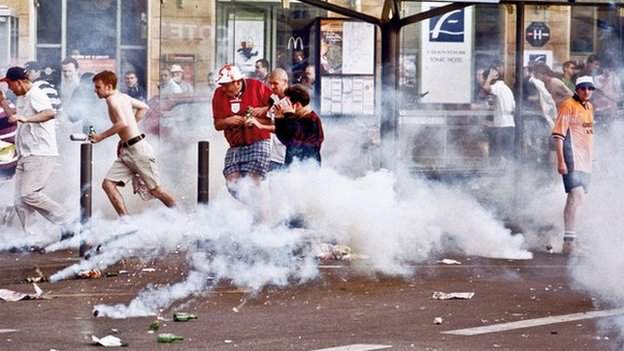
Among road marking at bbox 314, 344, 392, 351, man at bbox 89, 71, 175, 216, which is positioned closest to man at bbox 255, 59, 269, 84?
man at bbox 89, 71, 175, 216

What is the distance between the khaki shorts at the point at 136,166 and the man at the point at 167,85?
3.35m

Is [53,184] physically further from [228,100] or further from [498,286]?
[498,286]

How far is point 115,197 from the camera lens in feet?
45.0

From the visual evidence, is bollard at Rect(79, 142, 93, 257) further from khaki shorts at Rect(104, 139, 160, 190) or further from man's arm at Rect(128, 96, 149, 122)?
man's arm at Rect(128, 96, 149, 122)

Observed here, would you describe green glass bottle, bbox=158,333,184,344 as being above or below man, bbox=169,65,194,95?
below

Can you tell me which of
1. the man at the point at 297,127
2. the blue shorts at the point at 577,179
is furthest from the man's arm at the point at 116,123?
the blue shorts at the point at 577,179

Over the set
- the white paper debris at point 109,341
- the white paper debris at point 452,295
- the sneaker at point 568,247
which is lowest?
the white paper debris at point 109,341

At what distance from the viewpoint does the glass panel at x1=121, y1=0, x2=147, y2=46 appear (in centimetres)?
1723

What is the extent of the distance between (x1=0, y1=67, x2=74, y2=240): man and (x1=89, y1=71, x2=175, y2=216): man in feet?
2.19

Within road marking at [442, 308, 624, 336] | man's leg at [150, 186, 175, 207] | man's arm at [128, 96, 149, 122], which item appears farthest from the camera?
man's arm at [128, 96, 149, 122]

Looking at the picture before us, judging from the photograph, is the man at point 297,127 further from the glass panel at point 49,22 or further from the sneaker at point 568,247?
the glass panel at point 49,22

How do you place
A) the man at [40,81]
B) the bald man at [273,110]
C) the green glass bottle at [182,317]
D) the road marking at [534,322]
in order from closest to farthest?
the road marking at [534,322]
the green glass bottle at [182,317]
the bald man at [273,110]
the man at [40,81]

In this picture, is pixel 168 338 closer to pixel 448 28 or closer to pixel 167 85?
pixel 167 85

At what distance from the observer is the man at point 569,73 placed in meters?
17.5
